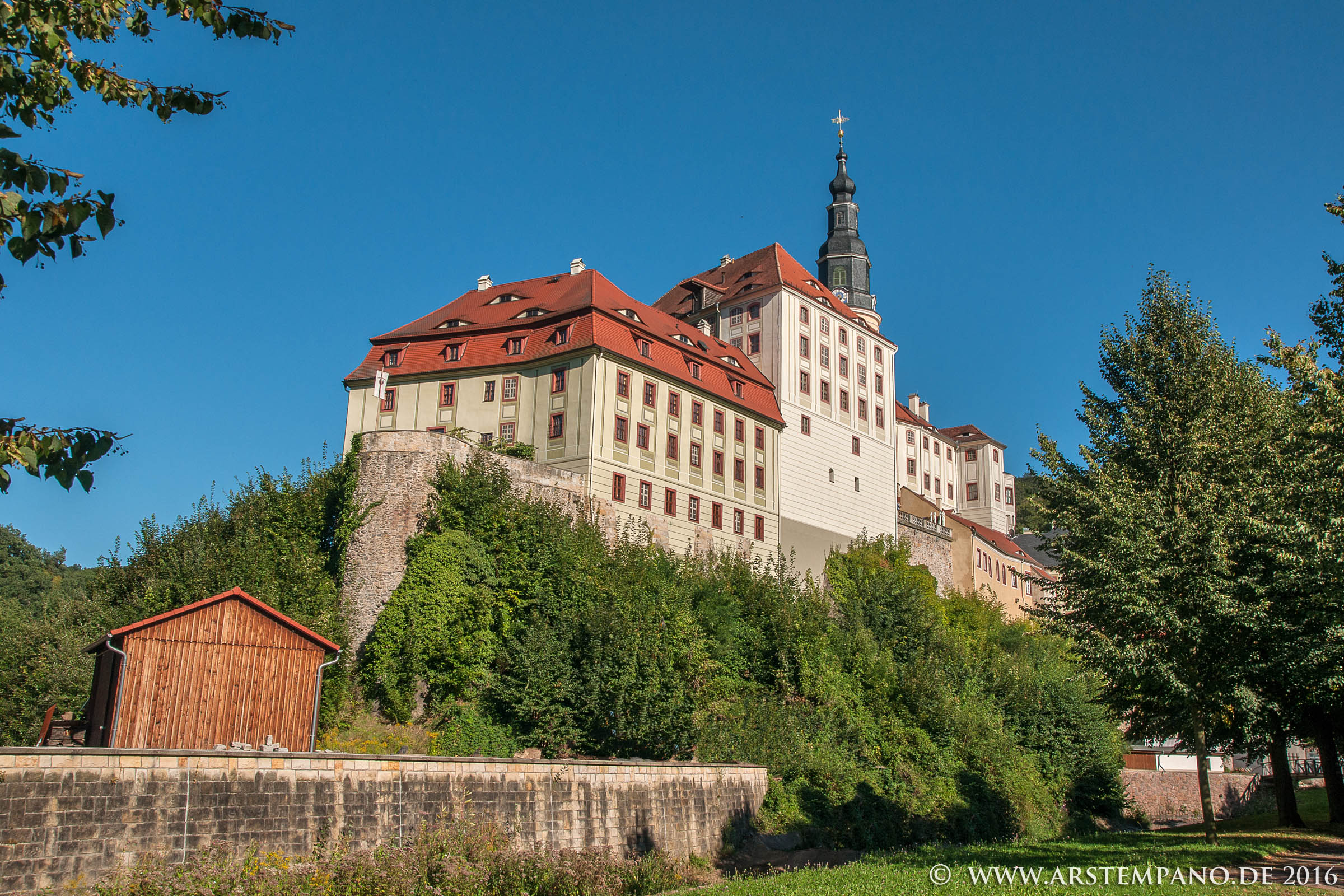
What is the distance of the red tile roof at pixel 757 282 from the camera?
56125 mm

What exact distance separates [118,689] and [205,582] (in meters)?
10.7

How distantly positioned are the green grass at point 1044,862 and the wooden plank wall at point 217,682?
11076 millimetres

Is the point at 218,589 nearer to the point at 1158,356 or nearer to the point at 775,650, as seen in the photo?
the point at 775,650

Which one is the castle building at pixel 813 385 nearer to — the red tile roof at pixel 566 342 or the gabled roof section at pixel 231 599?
the red tile roof at pixel 566 342

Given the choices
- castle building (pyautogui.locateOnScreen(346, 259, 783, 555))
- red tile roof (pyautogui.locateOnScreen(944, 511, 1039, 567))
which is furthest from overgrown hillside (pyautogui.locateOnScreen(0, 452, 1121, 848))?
red tile roof (pyautogui.locateOnScreen(944, 511, 1039, 567))

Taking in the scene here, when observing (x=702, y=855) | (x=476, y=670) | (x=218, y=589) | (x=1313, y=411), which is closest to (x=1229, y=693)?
(x=1313, y=411)

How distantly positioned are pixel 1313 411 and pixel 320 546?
30.2 m

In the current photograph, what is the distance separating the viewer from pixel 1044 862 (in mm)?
17688

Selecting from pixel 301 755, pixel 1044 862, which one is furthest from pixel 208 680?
pixel 1044 862

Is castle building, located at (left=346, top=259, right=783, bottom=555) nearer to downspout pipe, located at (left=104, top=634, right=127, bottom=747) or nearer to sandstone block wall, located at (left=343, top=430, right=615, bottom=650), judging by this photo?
sandstone block wall, located at (left=343, top=430, right=615, bottom=650)

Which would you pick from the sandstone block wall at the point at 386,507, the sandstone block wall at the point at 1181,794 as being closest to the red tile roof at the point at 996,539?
the sandstone block wall at the point at 1181,794

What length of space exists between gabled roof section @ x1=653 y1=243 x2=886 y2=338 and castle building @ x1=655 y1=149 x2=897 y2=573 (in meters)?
0.08

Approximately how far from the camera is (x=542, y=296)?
4959cm

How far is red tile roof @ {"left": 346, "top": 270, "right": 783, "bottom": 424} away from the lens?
44719 mm
